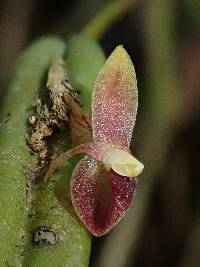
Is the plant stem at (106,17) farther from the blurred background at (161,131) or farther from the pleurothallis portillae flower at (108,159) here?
the pleurothallis portillae flower at (108,159)

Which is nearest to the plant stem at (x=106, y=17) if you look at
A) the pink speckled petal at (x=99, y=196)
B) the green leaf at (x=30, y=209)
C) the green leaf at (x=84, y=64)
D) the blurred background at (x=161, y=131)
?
the blurred background at (x=161, y=131)

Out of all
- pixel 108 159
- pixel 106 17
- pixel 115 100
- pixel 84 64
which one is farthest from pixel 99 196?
pixel 106 17

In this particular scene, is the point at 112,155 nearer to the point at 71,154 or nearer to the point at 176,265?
the point at 71,154

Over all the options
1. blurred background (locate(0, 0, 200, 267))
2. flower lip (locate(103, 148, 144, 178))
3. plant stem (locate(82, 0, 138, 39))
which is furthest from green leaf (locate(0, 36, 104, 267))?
blurred background (locate(0, 0, 200, 267))

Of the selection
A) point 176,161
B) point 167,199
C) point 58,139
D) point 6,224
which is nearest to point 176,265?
point 167,199

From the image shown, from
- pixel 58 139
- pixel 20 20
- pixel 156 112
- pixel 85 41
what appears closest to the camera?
pixel 58 139

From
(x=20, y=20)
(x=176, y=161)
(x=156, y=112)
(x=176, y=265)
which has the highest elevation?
(x=20, y=20)

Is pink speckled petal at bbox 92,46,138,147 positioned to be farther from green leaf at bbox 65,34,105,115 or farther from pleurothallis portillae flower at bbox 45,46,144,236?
green leaf at bbox 65,34,105,115
